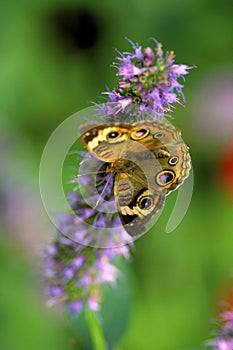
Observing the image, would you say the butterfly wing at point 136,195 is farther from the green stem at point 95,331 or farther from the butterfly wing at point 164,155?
the green stem at point 95,331

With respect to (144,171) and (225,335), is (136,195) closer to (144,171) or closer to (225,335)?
(144,171)

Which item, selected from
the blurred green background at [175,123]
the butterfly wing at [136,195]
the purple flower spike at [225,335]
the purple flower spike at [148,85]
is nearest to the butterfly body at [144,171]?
the butterfly wing at [136,195]

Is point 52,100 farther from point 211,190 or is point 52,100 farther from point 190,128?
point 211,190

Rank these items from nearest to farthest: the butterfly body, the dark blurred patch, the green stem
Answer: the butterfly body, the green stem, the dark blurred patch

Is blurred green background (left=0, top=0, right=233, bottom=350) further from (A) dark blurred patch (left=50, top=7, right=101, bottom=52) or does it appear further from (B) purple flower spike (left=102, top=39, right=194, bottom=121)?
(B) purple flower spike (left=102, top=39, right=194, bottom=121)

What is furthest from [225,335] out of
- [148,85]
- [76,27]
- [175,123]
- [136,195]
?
[76,27]

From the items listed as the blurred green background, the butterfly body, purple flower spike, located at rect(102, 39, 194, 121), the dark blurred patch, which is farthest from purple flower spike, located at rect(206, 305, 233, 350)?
the dark blurred patch

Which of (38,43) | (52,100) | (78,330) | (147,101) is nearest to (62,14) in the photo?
(38,43)
